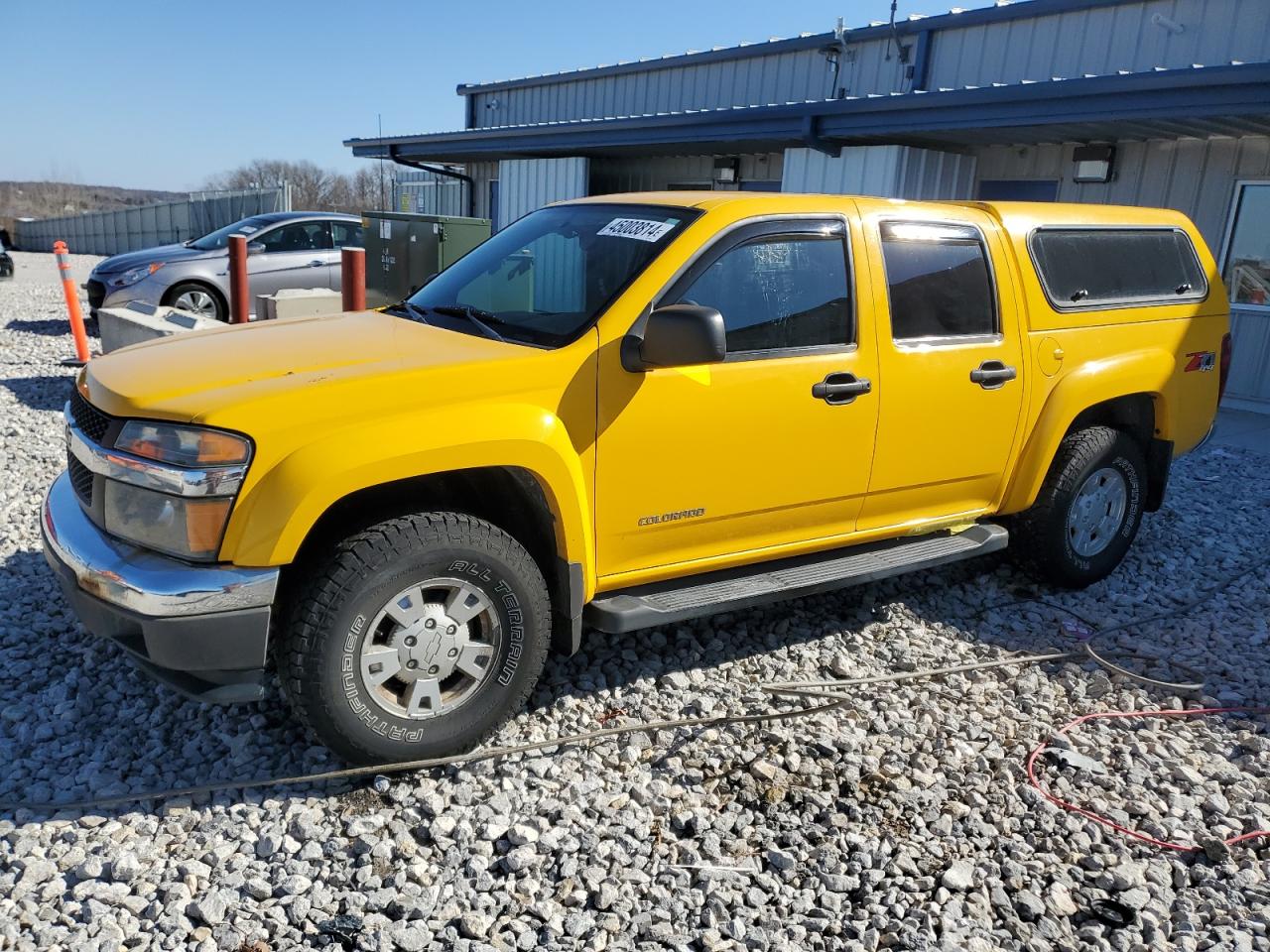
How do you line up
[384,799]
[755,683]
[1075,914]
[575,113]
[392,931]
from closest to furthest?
[392,931] < [1075,914] < [384,799] < [755,683] < [575,113]

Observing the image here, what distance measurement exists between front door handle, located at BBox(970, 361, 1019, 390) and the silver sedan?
32.7 ft

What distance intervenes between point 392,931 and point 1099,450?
4.14 m

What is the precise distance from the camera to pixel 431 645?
334 centimetres

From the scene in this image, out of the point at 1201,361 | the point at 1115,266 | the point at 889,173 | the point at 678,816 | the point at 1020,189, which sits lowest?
the point at 678,816

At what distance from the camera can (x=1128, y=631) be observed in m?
4.98

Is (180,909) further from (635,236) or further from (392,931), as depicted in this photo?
(635,236)

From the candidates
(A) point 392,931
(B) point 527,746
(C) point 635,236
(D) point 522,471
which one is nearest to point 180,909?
(A) point 392,931

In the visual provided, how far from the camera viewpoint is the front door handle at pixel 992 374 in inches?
177

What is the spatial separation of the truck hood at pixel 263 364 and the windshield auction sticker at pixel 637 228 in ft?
2.50

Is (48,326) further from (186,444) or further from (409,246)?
(186,444)

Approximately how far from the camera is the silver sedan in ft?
38.1

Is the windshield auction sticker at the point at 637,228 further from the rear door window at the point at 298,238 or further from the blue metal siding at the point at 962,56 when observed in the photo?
the rear door window at the point at 298,238

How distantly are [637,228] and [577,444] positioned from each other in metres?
1.04

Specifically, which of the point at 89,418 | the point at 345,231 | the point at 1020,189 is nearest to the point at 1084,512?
the point at 89,418
